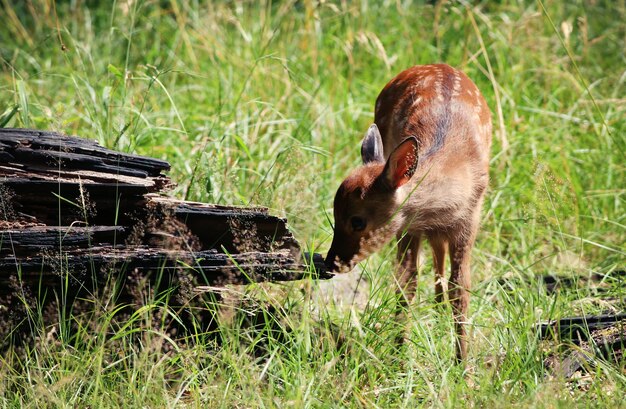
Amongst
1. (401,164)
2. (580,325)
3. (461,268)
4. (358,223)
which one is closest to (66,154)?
(358,223)

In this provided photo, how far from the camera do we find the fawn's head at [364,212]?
461 cm

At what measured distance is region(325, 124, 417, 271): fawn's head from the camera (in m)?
4.61

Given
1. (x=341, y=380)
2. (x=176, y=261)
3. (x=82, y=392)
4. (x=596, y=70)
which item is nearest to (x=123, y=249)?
(x=176, y=261)

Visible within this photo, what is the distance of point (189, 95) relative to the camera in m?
6.96

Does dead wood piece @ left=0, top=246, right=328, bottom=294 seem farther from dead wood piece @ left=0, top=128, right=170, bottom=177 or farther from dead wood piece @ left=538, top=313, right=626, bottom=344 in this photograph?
dead wood piece @ left=538, top=313, right=626, bottom=344

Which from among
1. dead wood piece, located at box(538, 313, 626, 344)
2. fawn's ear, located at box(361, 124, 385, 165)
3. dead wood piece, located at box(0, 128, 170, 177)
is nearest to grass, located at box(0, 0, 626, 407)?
dead wood piece, located at box(538, 313, 626, 344)

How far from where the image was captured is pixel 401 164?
14.9ft

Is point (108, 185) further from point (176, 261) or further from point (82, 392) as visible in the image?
point (82, 392)

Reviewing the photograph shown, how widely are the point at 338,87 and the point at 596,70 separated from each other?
7.47 feet

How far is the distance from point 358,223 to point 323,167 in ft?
5.41

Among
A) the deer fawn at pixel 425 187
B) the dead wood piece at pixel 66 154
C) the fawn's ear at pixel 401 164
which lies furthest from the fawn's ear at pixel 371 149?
the dead wood piece at pixel 66 154

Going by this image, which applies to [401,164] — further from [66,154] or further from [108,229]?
[66,154]

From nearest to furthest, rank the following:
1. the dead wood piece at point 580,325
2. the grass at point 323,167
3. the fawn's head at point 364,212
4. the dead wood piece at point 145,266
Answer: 1. the grass at point 323,167
2. the dead wood piece at point 145,266
3. the dead wood piece at point 580,325
4. the fawn's head at point 364,212

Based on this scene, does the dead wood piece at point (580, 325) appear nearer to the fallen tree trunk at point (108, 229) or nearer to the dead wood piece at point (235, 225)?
the fallen tree trunk at point (108, 229)
